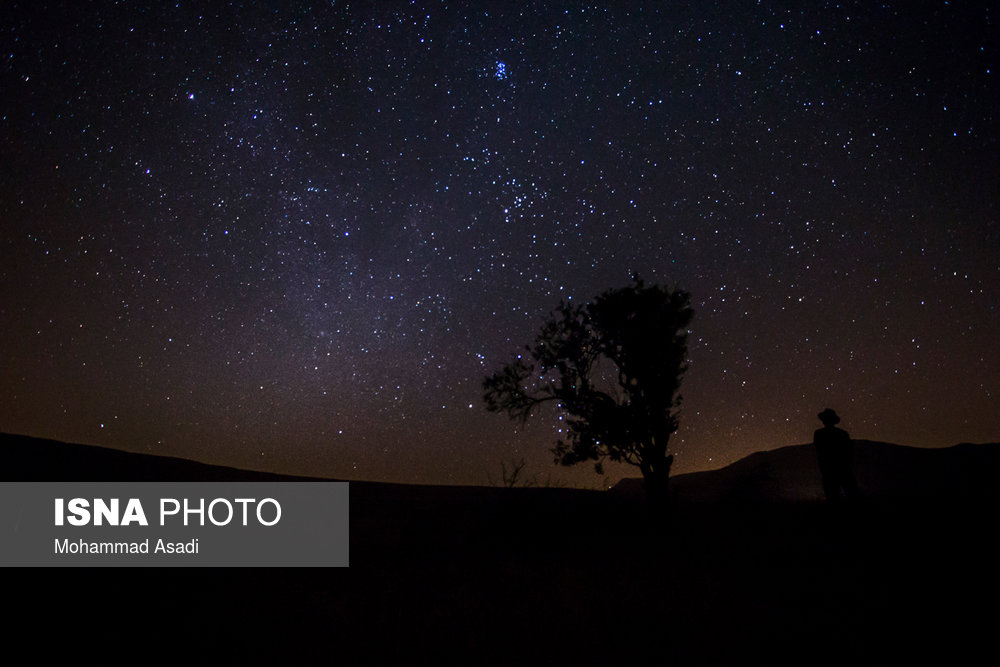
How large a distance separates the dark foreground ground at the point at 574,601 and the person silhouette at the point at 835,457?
0.39 m

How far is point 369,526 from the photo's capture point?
10.3 m

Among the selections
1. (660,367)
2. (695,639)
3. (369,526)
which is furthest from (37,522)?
(660,367)

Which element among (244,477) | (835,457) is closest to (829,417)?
(835,457)

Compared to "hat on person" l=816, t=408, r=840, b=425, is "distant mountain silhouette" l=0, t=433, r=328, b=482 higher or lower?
lower

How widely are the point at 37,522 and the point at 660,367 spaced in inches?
532

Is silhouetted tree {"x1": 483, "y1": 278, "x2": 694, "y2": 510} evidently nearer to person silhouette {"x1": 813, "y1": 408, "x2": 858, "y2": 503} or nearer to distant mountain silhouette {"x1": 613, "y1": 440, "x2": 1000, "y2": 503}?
person silhouette {"x1": 813, "y1": 408, "x2": 858, "y2": 503}

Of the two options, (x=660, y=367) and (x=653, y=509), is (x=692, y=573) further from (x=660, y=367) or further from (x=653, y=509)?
(x=660, y=367)

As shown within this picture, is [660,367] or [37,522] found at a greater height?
[660,367]

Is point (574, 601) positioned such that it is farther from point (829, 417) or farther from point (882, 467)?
point (882, 467)

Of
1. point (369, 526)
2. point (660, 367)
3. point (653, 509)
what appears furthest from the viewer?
point (660, 367)

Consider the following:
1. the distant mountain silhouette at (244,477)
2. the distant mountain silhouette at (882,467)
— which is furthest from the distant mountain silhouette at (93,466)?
the distant mountain silhouette at (882,467)

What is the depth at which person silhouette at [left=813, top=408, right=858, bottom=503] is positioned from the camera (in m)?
8.20

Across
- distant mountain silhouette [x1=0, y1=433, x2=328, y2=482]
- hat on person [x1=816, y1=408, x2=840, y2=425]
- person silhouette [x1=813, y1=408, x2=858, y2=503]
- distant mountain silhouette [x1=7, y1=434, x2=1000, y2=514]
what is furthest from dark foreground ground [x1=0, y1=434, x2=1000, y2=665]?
distant mountain silhouette [x1=0, y1=433, x2=328, y2=482]

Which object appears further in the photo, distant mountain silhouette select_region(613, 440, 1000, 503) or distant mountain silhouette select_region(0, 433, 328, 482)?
distant mountain silhouette select_region(613, 440, 1000, 503)
